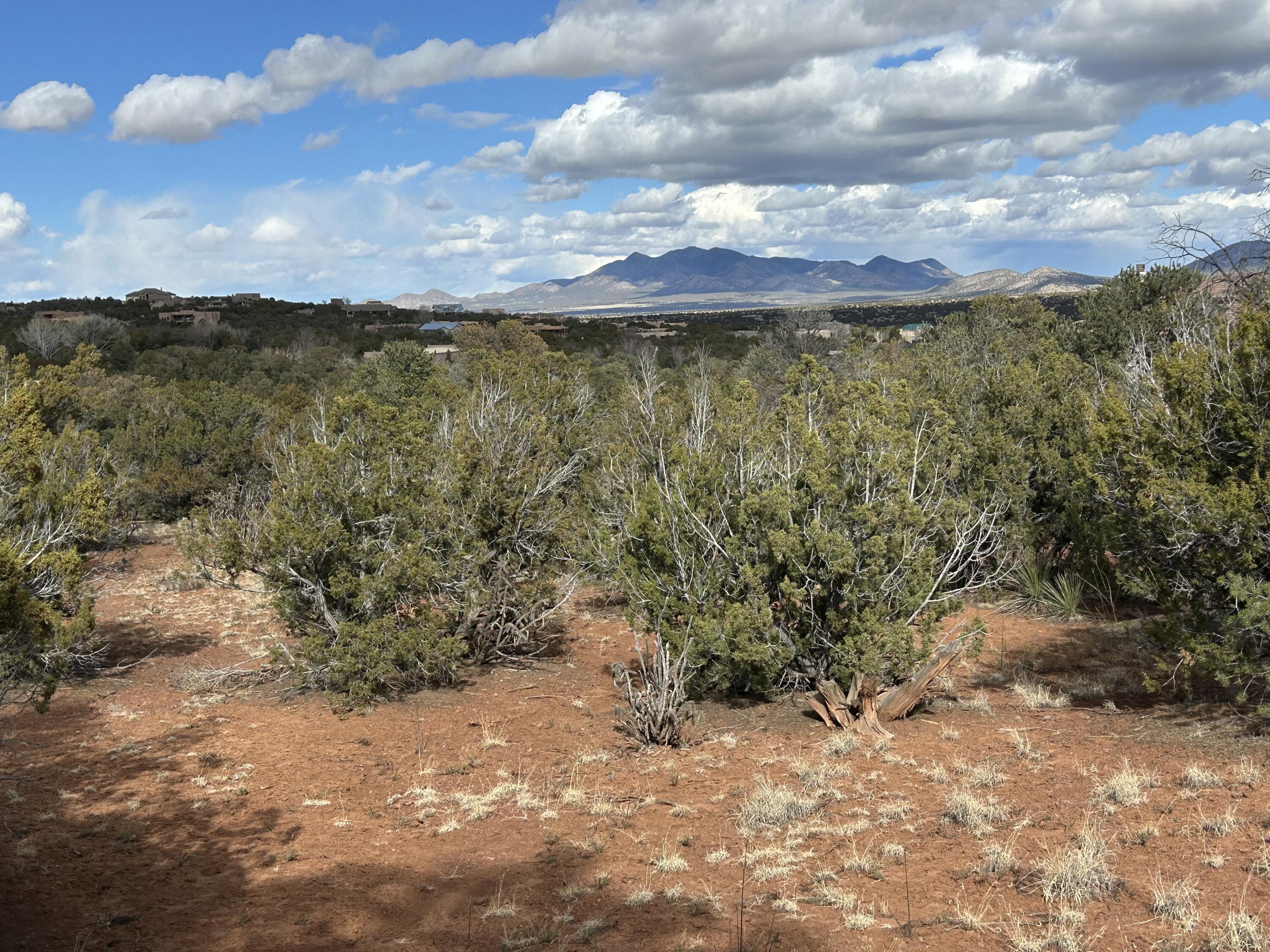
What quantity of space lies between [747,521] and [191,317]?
60.5 metres

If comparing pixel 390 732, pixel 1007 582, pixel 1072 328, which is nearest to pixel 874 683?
pixel 390 732

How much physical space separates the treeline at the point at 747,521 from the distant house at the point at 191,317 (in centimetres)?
4600

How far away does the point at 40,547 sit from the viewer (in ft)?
25.8

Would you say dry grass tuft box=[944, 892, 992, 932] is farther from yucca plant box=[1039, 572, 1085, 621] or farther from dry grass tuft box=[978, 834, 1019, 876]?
yucca plant box=[1039, 572, 1085, 621]

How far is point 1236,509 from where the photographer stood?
7.02 metres

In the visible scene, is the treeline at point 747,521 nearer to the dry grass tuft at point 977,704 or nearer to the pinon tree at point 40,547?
the pinon tree at point 40,547

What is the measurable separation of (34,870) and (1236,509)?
836cm

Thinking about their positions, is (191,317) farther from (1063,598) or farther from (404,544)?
(1063,598)

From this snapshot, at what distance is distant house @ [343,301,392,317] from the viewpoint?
261ft

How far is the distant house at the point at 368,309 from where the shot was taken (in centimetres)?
7960

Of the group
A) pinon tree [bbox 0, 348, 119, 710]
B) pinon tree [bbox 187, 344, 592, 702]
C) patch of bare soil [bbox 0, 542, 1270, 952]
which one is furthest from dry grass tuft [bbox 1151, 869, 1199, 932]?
pinon tree [bbox 187, 344, 592, 702]

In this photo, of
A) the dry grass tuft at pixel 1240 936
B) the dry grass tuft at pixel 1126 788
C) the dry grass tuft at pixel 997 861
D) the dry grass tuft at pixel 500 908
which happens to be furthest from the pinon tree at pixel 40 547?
the dry grass tuft at pixel 1126 788

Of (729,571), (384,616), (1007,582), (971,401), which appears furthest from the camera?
(971,401)

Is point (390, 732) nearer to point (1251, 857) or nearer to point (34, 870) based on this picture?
point (34, 870)
